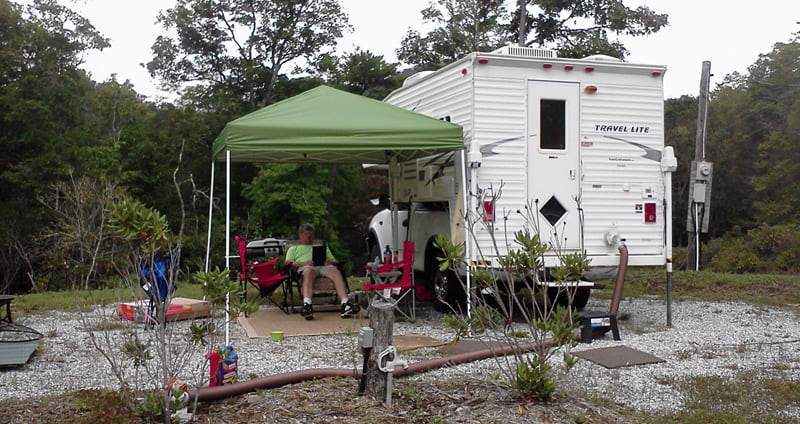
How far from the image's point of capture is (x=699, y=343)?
22.0 ft

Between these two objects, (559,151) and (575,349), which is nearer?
(575,349)

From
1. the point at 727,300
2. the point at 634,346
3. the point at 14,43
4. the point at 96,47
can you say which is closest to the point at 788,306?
the point at 727,300

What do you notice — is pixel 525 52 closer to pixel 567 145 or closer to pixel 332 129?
pixel 567 145

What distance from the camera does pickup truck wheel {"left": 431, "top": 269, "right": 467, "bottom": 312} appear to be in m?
8.15

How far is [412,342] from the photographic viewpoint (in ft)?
21.5

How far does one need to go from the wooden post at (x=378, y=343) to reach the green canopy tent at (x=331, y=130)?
228 centimetres

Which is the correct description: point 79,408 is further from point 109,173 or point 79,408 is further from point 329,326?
point 109,173

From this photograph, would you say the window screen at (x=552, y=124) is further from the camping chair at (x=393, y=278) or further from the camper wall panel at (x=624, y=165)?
the camping chair at (x=393, y=278)

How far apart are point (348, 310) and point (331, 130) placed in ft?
6.67

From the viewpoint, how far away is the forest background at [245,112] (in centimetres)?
2192

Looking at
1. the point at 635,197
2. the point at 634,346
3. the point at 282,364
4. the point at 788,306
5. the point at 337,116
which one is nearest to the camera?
the point at 282,364

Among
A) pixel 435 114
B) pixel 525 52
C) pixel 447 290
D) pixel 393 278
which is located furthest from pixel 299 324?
pixel 525 52

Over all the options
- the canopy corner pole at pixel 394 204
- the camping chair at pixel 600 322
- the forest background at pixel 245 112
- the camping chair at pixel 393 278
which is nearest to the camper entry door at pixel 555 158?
the camping chair at pixel 600 322

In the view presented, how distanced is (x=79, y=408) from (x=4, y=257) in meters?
16.5
